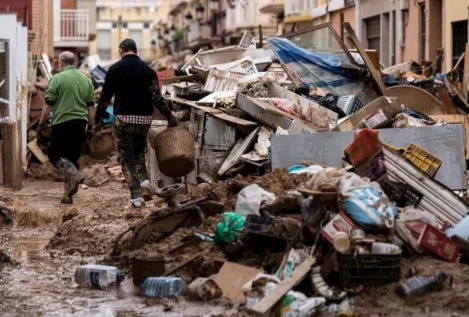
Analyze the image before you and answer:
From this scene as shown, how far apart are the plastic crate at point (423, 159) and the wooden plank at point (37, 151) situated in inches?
372

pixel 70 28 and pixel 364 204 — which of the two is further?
pixel 70 28

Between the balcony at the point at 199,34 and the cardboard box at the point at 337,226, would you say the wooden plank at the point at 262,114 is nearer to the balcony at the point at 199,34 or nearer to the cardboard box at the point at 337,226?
the cardboard box at the point at 337,226

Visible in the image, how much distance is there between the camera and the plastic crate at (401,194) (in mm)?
9148

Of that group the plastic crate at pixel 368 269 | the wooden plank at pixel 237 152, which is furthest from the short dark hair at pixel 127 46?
the plastic crate at pixel 368 269

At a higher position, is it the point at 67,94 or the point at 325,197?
the point at 67,94

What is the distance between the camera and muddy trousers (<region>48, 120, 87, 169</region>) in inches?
549

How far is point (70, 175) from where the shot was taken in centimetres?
1403

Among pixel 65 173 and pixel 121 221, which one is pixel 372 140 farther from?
pixel 65 173

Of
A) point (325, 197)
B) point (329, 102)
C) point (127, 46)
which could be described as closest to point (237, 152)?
point (329, 102)

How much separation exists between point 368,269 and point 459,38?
18.1 metres

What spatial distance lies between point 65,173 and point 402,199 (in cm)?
594

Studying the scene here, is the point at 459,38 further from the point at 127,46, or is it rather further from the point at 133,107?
the point at 133,107

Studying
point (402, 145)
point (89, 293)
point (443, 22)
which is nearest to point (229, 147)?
point (402, 145)

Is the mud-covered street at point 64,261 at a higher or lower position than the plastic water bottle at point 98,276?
lower
